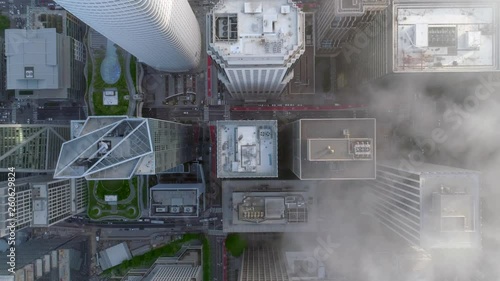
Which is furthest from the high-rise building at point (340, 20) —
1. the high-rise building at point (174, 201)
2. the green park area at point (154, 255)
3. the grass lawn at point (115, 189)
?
the grass lawn at point (115, 189)

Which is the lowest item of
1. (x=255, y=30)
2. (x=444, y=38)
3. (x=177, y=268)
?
(x=177, y=268)

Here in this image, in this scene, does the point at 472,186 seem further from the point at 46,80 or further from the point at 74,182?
the point at 46,80

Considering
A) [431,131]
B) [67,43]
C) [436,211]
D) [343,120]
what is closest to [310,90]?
[343,120]

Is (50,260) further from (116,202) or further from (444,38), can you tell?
(444,38)

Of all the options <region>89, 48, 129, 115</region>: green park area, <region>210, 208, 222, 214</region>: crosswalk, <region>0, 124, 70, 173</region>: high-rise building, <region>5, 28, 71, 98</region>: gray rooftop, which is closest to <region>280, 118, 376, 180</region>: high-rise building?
<region>210, 208, 222, 214</region>: crosswalk

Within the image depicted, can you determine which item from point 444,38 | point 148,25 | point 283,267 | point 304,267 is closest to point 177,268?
point 283,267

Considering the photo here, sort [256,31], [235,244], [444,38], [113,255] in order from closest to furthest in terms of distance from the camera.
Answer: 1. [256,31]
2. [444,38]
3. [235,244]
4. [113,255]

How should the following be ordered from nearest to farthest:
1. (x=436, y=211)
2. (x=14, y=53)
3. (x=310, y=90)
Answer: (x=436, y=211)
(x=14, y=53)
(x=310, y=90)
